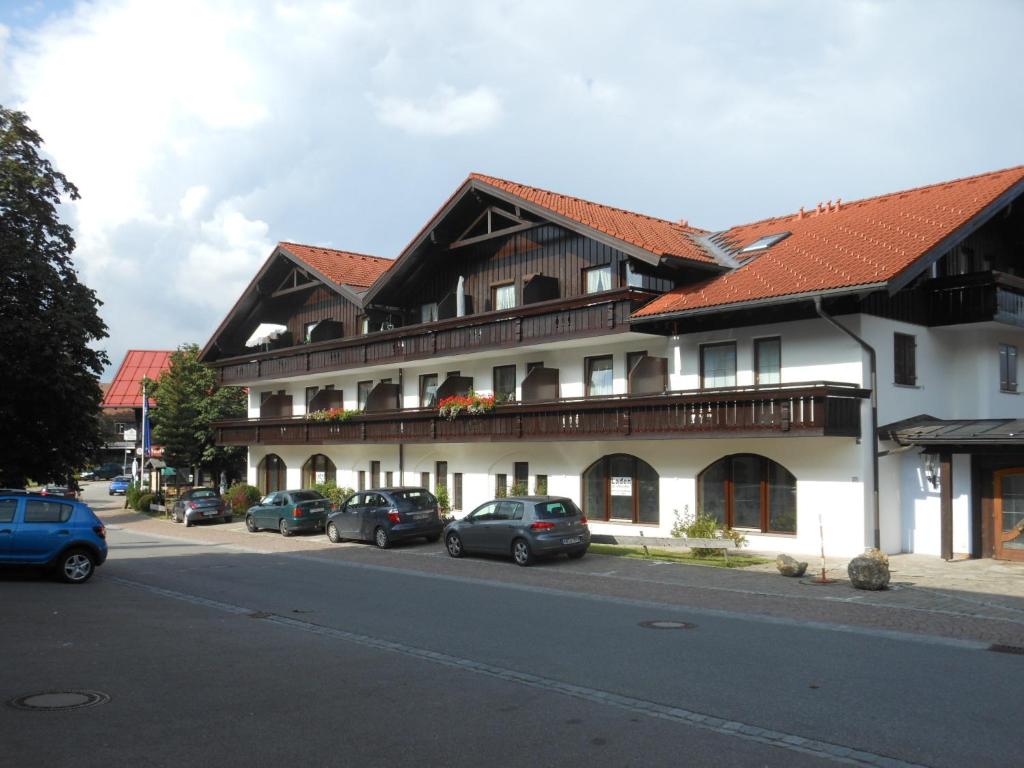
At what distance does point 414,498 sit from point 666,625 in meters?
14.0

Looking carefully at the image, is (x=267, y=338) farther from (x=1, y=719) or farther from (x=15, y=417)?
(x=1, y=719)

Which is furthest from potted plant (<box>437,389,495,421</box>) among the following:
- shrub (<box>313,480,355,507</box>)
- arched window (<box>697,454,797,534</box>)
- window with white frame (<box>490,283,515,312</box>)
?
shrub (<box>313,480,355,507</box>)

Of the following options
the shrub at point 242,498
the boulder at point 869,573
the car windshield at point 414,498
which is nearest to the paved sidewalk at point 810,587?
the boulder at point 869,573

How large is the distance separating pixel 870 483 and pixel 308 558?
1366 centimetres

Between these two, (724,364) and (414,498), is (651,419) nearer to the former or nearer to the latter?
(724,364)

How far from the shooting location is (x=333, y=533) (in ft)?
90.8

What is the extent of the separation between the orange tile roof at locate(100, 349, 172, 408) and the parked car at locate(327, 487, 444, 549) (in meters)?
62.6

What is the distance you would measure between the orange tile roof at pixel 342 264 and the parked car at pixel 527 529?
16.4 m

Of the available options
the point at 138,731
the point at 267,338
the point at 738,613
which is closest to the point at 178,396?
the point at 267,338

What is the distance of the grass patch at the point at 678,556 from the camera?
808 inches

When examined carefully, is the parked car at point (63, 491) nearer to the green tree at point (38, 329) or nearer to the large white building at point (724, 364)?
the green tree at point (38, 329)

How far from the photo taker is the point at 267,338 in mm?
39531

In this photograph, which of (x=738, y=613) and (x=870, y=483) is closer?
(x=738, y=613)

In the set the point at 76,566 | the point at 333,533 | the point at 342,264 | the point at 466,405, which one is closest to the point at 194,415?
the point at 342,264
